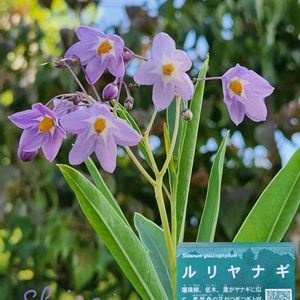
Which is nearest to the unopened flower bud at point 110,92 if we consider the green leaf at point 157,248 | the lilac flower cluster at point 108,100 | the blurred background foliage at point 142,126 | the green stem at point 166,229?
the lilac flower cluster at point 108,100

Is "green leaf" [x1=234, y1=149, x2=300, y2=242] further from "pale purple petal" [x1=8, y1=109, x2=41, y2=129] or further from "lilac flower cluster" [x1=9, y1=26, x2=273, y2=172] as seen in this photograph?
"pale purple petal" [x1=8, y1=109, x2=41, y2=129]

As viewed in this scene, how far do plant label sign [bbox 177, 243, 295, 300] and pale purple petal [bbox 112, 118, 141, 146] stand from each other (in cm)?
11

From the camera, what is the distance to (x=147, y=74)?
0.77 m

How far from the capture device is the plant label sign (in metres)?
0.70

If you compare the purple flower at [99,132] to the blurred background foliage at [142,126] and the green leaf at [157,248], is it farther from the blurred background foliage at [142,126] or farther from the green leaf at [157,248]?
A: the blurred background foliage at [142,126]

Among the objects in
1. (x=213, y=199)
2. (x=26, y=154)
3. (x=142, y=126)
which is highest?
(x=26, y=154)

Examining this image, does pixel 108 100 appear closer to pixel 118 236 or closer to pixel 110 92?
pixel 110 92

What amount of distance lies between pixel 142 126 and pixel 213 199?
79cm

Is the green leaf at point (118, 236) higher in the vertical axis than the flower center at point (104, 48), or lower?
lower

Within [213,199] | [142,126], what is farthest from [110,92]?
[142,126]

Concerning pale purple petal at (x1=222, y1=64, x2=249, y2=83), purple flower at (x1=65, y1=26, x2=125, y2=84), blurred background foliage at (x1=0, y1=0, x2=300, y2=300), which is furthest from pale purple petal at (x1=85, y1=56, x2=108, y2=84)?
blurred background foliage at (x1=0, y1=0, x2=300, y2=300)

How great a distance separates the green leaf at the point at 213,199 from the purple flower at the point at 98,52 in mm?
178

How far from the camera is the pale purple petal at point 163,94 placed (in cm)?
77

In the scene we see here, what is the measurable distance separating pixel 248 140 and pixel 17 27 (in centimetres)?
58
